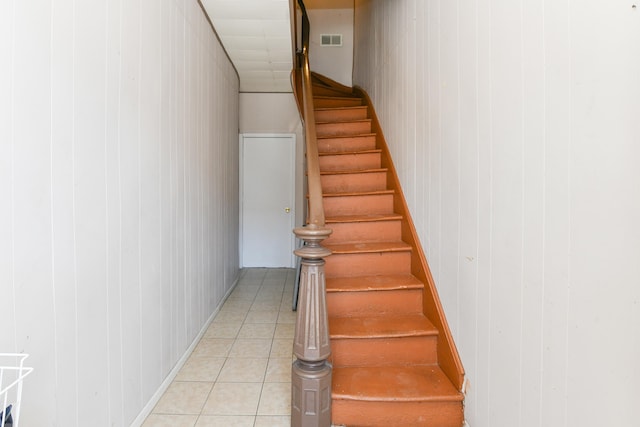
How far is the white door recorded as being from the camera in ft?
15.2

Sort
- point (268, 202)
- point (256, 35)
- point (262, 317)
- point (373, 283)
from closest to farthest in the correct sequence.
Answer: point (373, 283) → point (256, 35) → point (262, 317) → point (268, 202)

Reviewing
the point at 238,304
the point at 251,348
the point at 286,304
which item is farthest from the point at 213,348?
the point at 286,304

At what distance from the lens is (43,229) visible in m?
1.00

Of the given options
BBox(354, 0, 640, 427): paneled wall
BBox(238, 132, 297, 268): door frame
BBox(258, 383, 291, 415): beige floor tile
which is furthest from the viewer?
BBox(238, 132, 297, 268): door frame

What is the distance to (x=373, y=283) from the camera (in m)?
2.01

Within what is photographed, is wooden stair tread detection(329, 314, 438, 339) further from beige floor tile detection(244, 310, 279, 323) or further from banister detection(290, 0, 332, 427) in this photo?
beige floor tile detection(244, 310, 279, 323)

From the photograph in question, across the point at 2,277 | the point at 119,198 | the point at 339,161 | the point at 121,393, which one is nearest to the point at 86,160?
the point at 119,198

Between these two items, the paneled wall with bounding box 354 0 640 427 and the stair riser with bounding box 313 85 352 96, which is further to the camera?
the stair riser with bounding box 313 85 352 96

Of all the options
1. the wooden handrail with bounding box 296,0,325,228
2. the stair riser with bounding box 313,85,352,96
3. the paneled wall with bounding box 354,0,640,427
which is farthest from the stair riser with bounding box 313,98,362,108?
the paneled wall with bounding box 354,0,640,427

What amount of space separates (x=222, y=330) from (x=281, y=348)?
2.04 feet

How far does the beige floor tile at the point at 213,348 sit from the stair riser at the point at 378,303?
3.17ft

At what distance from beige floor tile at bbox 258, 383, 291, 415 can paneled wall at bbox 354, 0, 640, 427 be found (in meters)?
0.93

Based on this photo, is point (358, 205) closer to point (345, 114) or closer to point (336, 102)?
point (345, 114)

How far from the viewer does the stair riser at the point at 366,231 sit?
2.38m
